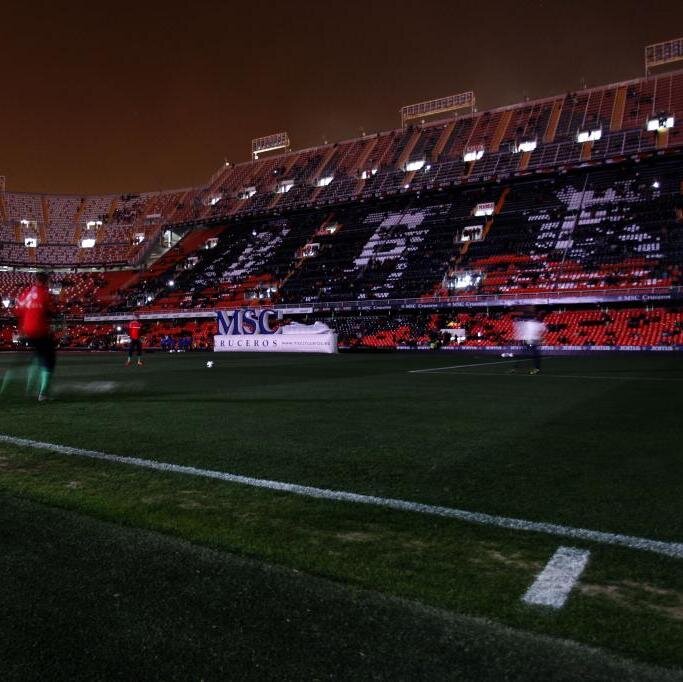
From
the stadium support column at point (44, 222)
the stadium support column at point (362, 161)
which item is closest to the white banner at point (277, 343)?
the stadium support column at point (362, 161)

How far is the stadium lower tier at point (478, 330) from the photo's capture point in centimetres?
3256

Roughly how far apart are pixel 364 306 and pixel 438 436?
3603 cm

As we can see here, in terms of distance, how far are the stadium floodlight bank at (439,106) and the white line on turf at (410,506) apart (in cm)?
6173

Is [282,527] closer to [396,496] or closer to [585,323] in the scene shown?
[396,496]

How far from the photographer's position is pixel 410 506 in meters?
3.61

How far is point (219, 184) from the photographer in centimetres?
6938

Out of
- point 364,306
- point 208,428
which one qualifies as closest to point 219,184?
point 364,306

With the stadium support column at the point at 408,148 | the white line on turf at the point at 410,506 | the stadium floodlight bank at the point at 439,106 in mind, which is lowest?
the white line on turf at the point at 410,506

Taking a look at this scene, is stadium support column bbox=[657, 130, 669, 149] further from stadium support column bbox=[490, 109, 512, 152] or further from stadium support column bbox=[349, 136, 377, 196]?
stadium support column bbox=[349, 136, 377, 196]

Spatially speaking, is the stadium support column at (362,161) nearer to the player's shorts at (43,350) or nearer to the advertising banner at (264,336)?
the advertising banner at (264,336)

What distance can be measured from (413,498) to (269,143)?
7196 cm

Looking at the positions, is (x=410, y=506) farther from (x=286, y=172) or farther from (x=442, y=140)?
(x=286, y=172)

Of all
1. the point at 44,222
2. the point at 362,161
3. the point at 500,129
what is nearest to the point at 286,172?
the point at 362,161

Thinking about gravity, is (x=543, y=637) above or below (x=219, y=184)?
below
